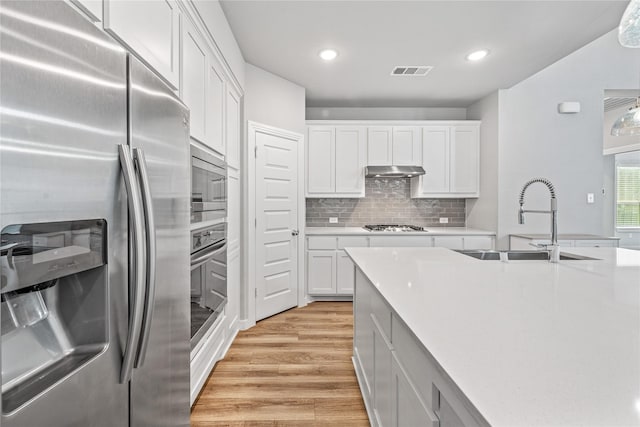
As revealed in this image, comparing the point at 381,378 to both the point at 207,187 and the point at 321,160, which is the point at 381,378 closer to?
the point at 207,187

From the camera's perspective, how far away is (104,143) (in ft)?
2.51

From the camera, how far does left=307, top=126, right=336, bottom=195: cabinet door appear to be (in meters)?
4.33

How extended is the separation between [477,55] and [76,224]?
353 cm

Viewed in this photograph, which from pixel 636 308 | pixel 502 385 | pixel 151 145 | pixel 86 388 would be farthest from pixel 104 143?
pixel 636 308

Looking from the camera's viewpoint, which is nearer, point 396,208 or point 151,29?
point 151,29

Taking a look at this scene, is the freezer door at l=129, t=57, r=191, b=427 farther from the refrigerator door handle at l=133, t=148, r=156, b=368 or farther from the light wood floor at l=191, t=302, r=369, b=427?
the light wood floor at l=191, t=302, r=369, b=427

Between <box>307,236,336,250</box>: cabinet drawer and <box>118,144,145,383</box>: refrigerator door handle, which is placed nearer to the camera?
<box>118,144,145,383</box>: refrigerator door handle

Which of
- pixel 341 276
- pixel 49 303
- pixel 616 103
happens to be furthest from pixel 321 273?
pixel 616 103

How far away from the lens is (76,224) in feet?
2.24

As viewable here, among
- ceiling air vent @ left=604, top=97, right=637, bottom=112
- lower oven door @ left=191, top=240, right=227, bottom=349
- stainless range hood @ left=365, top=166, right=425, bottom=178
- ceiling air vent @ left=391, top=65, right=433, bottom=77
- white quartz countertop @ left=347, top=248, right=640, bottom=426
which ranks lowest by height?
lower oven door @ left=191, top=240, right=227, bottom=349

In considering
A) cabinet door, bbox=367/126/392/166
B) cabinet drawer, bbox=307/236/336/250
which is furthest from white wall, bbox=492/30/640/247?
cabinet drawer, bbox=307/236/336/250

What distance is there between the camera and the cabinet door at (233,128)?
2751 mm

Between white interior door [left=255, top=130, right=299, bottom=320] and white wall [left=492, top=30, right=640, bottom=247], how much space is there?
2482mm

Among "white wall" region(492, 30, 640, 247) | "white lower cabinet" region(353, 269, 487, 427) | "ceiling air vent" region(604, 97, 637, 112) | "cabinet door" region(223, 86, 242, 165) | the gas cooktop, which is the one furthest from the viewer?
"ceiling air vent" region(604, 97, 637, 112)
